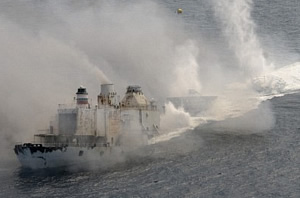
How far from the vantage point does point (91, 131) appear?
3430 inches

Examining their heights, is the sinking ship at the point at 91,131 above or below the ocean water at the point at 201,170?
above

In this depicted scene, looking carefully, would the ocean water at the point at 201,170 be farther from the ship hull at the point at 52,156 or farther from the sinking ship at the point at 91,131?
the sinking ship at the point at 91,131

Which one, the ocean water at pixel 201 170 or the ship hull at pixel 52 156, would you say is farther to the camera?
the ship hull at pixel 52 156

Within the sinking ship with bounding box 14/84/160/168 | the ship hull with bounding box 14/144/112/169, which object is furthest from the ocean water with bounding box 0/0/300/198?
the sinking ship with bounding box 14/84/160/168

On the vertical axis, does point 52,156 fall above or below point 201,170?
above

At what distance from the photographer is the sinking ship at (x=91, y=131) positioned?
262 ft

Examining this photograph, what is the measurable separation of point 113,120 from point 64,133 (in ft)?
30.2

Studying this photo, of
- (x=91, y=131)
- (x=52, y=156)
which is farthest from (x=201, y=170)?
(x=52, y=156)

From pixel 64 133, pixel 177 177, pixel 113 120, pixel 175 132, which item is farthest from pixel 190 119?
pixel 177 177

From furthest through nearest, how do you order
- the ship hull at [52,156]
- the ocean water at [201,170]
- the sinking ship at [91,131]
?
the sinking ship at [91,131] → the ship hull at [52,156] → the ocean water at [201,170]

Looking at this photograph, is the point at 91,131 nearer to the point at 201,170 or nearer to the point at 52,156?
the point at 52,156

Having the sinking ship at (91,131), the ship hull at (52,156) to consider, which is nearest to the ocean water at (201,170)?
the ship hull at (52,156)

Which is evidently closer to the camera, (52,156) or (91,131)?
(52,156)

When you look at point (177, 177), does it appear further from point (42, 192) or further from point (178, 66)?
point (178, 66)
